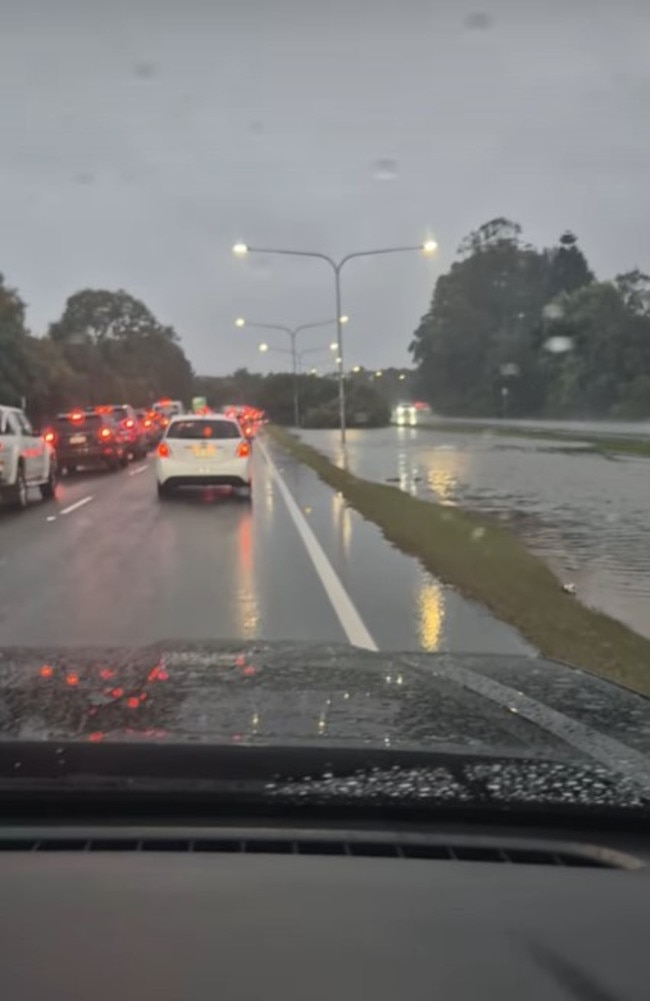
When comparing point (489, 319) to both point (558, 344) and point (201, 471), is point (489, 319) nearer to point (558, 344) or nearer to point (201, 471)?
point (558, 344)

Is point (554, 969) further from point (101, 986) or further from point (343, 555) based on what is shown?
point (343, 555)

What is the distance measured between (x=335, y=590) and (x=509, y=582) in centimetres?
187

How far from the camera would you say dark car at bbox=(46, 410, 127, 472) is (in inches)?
1235

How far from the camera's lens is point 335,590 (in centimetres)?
1112

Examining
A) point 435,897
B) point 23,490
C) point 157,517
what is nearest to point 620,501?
point 157,517

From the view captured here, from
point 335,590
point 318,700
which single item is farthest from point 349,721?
point 335,590

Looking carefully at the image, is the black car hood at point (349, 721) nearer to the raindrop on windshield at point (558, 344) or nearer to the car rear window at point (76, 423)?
the car rear window at point (76, 423)

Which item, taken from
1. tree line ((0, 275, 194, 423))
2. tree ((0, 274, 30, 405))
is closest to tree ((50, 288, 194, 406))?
tree line ((0, 275, 194, 423))

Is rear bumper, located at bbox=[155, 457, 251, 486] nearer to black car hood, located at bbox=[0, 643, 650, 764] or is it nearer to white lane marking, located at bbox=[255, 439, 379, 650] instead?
white lane marking, located at bbox=[255, 439, 379, 650]

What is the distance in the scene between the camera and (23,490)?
20.8m

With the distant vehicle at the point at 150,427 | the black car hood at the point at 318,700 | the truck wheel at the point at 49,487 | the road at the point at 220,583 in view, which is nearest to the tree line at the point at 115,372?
the distant vehicle at the point at 150,427

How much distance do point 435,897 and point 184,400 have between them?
465 feet

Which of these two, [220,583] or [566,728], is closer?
[566,728]

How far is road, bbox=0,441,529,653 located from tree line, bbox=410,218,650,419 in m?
63.9
